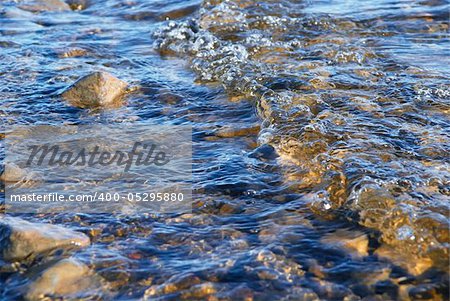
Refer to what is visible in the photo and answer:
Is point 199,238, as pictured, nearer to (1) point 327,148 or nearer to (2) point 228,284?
(2) point 228,284

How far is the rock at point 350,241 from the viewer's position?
9.41 ft

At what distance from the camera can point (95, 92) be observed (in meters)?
4.77

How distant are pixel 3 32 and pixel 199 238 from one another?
4.63 metres

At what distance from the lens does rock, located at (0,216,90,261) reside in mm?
2844

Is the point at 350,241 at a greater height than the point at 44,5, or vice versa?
the point at 44,5

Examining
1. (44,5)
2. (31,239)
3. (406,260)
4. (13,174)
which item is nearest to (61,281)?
(31,239)

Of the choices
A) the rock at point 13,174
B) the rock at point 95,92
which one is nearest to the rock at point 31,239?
the rock at point 13,174

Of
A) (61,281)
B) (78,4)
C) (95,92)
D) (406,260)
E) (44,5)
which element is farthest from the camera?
(78,4)

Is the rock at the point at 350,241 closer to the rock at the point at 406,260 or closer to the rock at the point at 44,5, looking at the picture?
the rock at the point at 406,260

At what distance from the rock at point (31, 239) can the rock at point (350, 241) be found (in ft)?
3.64

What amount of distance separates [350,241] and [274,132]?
1310 mm

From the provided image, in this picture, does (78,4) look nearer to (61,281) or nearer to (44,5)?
(44,5)

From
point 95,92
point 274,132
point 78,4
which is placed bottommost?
point 274,132

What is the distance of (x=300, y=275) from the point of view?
272 cm
